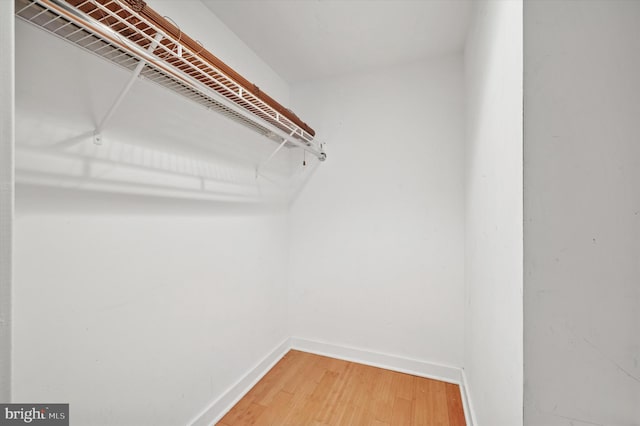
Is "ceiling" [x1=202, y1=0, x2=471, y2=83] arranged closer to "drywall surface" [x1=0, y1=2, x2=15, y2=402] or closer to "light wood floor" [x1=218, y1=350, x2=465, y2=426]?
"drywall surface" [x1=0, y1=2, x2=15, y2=402]

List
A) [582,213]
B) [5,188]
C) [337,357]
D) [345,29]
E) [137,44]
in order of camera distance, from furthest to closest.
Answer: [337,357], [345,29], [137,44], [582,213], [5,188]

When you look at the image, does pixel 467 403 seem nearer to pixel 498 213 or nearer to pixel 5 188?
pixel 498 213

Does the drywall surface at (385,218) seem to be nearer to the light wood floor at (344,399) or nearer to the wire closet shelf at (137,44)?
the light wood floor at (344,399)

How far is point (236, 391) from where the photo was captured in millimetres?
1543

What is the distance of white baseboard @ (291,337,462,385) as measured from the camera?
1765mm

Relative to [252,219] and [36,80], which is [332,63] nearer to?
[252,219]

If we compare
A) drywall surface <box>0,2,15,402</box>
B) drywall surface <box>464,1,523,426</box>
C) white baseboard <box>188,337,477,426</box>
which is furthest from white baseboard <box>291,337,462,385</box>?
drywall surface <box>0,2,15,402</box>

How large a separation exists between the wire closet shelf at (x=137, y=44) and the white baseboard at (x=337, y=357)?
1.56 m

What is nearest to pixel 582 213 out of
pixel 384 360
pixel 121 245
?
pixel 121 245

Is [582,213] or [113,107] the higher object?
[113,107]

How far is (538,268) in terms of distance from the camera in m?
0.59

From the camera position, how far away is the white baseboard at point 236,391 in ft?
4.36

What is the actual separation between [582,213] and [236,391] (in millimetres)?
1816

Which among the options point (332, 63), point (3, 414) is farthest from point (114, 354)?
point (332, 63)
